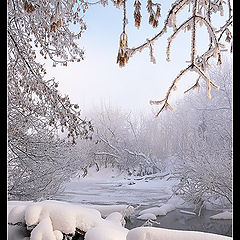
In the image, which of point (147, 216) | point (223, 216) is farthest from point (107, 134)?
point (223, 216)

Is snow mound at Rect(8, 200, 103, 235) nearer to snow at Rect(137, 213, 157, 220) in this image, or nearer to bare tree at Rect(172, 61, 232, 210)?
snow at Rect(137, 213, 157, 220)

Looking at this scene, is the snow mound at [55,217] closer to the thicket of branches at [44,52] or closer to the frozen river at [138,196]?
the thicket of branches at [44,52]

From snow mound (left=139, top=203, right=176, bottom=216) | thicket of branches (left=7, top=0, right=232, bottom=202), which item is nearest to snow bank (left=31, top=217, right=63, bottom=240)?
thicket of branches (left=7, top=0, right=232, bottom=202)

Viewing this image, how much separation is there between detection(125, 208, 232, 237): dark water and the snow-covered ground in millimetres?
168

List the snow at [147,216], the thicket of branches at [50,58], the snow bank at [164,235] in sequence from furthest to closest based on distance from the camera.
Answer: the snow at [147,216] → the snow bank at [164,235] → the thicket of branches at [50,58]

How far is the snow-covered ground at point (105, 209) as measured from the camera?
1.76m

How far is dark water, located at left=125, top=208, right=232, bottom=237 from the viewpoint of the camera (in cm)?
560

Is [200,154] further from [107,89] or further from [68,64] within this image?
[107,89]

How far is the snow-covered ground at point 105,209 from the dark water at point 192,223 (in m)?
0.17

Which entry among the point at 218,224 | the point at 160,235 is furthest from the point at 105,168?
the point at 160,235

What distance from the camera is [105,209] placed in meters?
5.56

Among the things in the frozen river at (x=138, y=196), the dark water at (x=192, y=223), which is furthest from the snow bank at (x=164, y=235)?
the dark water at (x=192, y=223)

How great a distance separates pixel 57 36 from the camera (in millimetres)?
2795

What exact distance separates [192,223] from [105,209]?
6.29 feet
